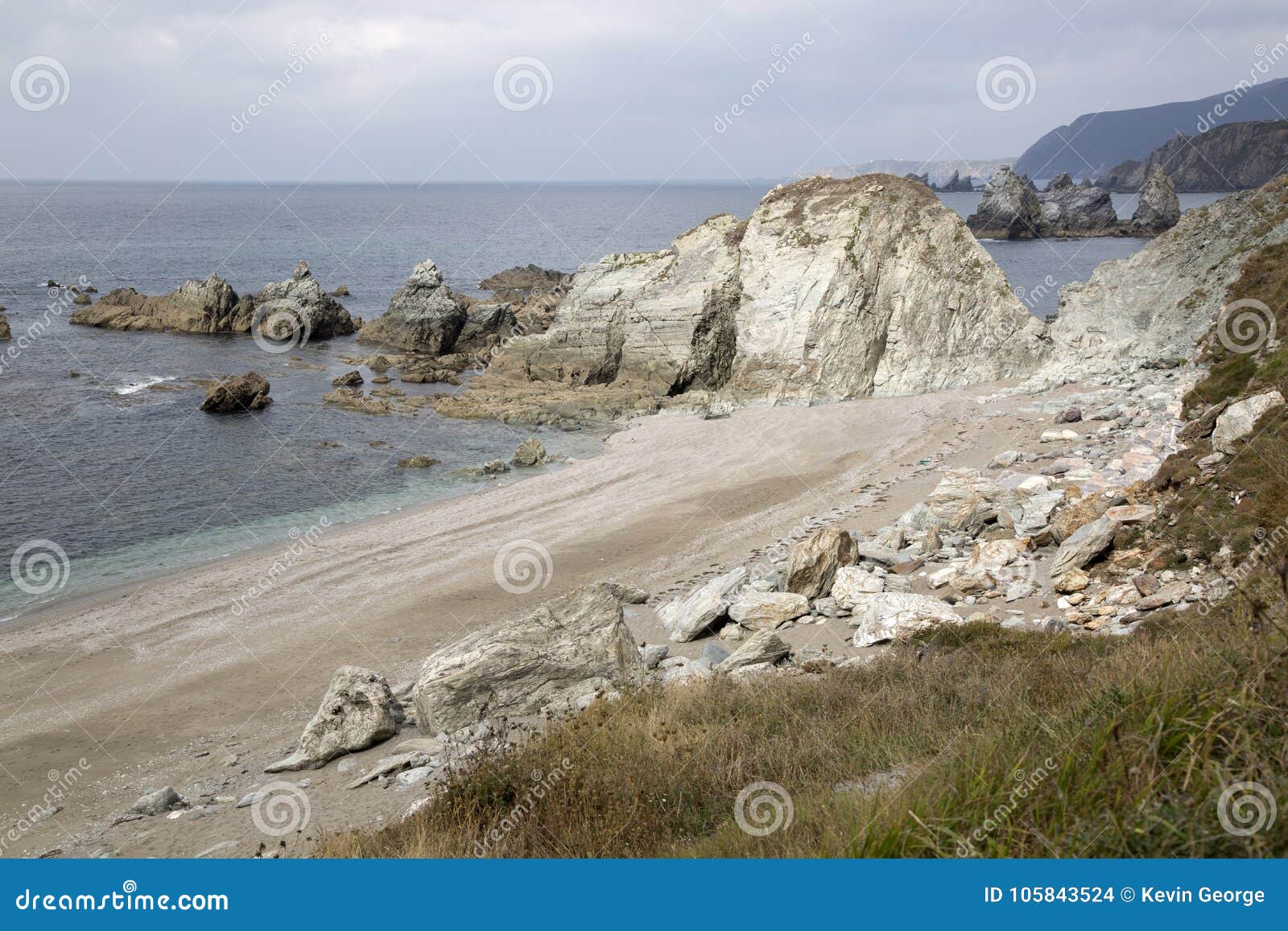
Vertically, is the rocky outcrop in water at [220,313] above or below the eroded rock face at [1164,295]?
above

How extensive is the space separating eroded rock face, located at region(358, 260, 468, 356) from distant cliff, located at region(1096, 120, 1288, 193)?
4879 inches

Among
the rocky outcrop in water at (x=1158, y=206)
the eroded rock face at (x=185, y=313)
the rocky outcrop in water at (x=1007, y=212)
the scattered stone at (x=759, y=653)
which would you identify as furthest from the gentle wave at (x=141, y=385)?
the rocky outcrop in water at (x=1158, y=206)

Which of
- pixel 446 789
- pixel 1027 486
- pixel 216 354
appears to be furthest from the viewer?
pixel 216 354

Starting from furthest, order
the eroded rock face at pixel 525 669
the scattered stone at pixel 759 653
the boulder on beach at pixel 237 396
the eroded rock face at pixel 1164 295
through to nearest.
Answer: the boulder on beach at pixel 237 396 < the eroded rock face at pixel 1164 295 < the scattered stone at pixel 759 653 < the eroded rock face at pixel 525 669

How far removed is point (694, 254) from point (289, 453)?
2025 cm

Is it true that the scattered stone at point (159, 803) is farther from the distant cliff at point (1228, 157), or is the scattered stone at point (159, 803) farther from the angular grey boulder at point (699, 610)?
the distant cliff at point (1228, 157)

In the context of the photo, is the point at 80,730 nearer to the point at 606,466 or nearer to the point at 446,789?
the point at 446,789

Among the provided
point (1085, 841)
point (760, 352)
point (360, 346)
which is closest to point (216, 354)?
point (360, 346)

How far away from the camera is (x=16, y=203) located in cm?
16125

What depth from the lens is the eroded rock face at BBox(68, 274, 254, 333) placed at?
51688 mm

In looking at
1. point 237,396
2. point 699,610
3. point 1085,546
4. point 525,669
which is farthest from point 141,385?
point 1085,546

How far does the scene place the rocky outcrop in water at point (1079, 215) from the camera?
116375 mm

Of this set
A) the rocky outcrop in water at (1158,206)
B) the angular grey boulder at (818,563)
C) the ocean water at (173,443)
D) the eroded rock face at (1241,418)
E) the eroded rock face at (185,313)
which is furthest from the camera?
the rocky outcrop in water at (1158,206)

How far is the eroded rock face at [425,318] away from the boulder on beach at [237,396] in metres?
13.4
